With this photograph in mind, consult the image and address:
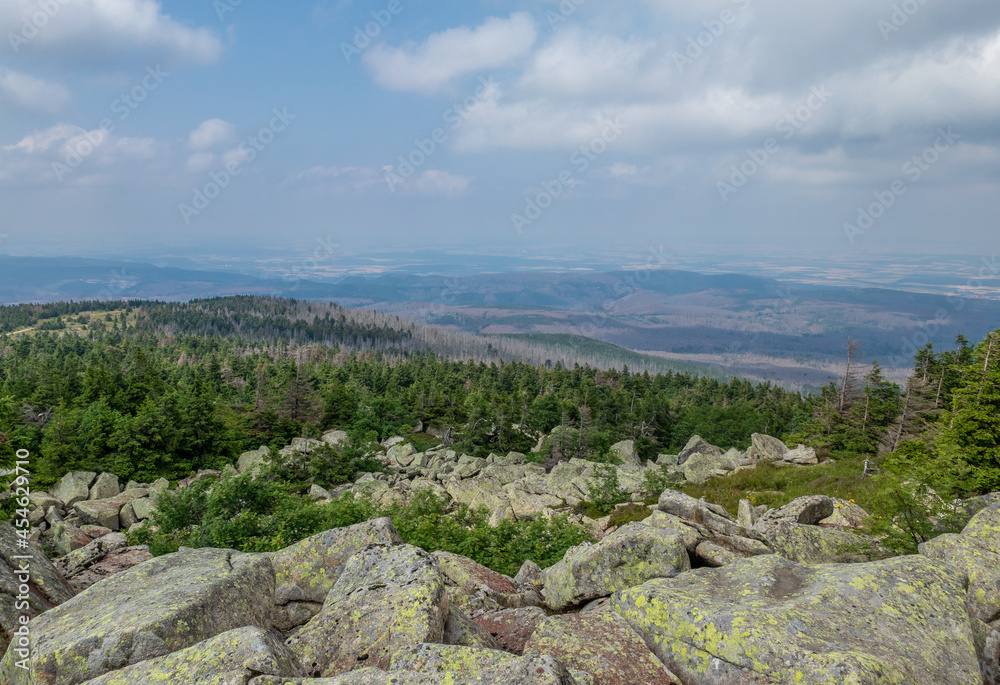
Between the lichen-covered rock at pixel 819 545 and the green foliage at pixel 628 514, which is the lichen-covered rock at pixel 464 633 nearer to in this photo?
the lichen-covered rock at pixel 819 545

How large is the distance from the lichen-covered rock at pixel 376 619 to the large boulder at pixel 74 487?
3964 centimetres

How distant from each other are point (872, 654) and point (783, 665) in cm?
127

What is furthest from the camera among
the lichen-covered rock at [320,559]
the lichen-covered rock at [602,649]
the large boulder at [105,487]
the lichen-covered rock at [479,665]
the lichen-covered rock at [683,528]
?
the large boulder at [105,487]

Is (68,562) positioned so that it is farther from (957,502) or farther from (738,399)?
(738,399)

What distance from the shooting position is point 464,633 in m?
8.61

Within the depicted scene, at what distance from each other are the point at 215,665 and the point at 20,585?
903 cm

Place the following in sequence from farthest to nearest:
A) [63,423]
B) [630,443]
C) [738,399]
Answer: [738,399]
[630,443]
[63,423]

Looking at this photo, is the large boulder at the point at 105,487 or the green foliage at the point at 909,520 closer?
the green foliage at the point at 909,520

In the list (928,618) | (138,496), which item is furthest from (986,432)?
(138,496)

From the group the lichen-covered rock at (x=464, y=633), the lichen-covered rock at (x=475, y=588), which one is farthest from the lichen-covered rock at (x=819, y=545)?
the lichen-covered rock at (x=464, y=633)

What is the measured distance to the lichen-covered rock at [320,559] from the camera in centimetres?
1084

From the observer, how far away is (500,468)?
1838 inches

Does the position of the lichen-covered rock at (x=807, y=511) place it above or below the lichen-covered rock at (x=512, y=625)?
below

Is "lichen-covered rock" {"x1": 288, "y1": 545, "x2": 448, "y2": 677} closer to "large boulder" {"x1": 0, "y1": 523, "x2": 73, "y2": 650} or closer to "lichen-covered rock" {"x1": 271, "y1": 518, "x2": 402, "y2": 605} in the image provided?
"lichen-covered rock" {"x1": 271, "y1": 518, "x2": 402, "y2": 605}
